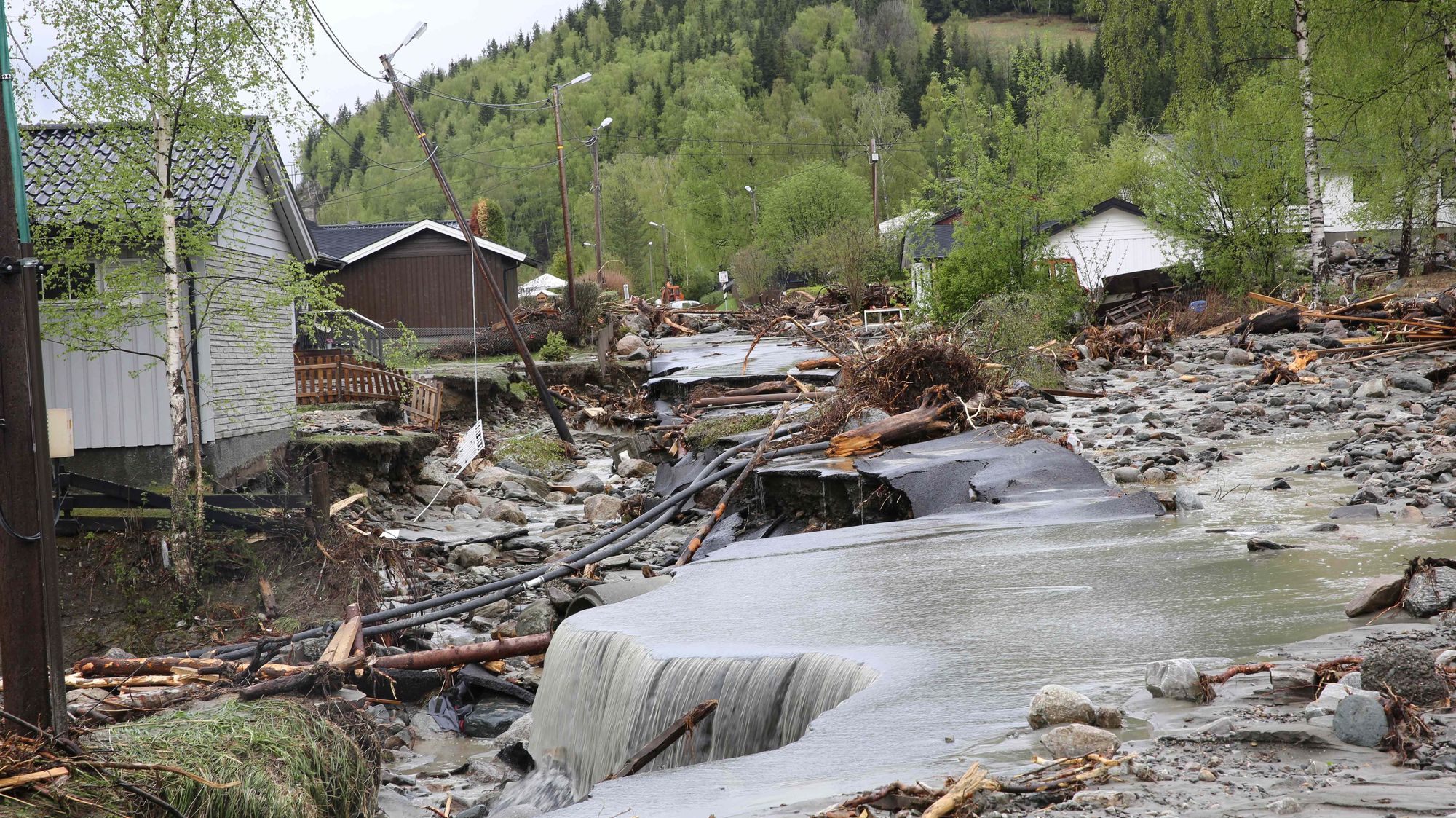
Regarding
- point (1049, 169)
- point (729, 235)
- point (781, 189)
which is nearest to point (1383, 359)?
point (1049, 169)

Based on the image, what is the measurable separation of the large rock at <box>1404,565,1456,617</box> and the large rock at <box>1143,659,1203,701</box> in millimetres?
1375

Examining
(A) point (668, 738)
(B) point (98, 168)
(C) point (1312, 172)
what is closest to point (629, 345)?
(C) point (1312, 172)

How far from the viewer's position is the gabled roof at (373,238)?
35.1m

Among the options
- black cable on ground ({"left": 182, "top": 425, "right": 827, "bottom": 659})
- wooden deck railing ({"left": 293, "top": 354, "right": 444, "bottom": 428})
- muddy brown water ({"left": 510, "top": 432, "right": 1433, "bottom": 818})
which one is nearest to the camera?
muddy brown water ({"left": 510, "top": 432, "right": 1433, "bottom": 818})

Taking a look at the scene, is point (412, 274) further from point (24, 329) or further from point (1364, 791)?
point (1364, 791)

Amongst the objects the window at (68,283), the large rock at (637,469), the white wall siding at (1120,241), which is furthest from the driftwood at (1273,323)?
the white wall siding at (1120,241)

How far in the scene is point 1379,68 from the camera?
1934 centimetres

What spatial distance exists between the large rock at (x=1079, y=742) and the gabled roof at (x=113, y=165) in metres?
11.6

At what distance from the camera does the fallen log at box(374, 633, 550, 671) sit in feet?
27.9

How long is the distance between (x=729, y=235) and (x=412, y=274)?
40.7m

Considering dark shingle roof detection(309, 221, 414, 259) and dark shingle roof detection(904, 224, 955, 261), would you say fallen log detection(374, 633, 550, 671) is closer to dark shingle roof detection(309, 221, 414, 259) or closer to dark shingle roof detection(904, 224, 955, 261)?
dark shingle roof detection(904, 224, 955, 261)

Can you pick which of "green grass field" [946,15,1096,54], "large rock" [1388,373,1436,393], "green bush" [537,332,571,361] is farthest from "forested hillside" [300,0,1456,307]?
"green bush" [537,332,571,361]

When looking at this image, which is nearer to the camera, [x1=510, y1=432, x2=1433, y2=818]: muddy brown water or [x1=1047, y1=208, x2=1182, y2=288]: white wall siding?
[x1=510, y1=432, x2=1433, y2=818]: muddy brown water

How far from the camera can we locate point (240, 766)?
6.02 meters
